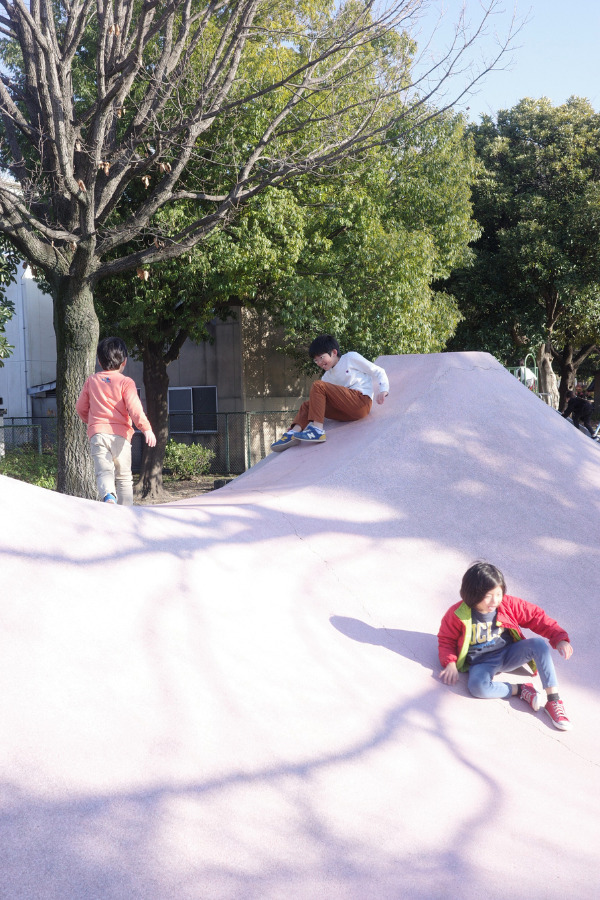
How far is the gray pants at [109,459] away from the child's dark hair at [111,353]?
1.95ft

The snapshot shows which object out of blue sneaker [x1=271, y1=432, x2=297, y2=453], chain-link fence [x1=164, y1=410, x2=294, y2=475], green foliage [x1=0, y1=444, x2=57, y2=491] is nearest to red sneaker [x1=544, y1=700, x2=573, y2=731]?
blue sneaker [x1=271, y1=432, x2=297, y2=453]

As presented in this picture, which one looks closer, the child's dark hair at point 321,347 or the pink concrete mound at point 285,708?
the pink concrete mound at point 285,708

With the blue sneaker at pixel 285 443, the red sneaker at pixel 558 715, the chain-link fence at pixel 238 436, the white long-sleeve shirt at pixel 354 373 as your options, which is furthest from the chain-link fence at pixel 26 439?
the red sneaker at pixel 558 715

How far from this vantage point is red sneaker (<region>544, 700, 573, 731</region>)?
3.71 meters

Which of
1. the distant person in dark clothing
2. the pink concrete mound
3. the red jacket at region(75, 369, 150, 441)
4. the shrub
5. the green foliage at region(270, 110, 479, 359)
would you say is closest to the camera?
the pink concrete mound

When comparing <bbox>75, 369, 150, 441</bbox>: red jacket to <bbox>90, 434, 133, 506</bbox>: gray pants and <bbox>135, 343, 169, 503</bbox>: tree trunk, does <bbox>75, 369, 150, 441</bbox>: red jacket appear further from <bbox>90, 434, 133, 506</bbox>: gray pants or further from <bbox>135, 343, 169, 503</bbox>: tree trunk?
<bbox>135, 343, 169, 503</bbox>: tree trunk

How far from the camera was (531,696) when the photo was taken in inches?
152

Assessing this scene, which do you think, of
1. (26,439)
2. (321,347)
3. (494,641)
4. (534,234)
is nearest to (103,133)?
(321,347)

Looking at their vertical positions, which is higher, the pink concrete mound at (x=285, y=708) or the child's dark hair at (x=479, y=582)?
the child's dark hair at (x=479, y=582)

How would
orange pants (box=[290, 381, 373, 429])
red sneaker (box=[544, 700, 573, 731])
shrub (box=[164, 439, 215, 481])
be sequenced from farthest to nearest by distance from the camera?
shrub (box=[164, 439, 215, 481]) < orange pants (box=[290, 381, 373, 429]) < red sneaker (box=[544, 700, 573, 731])

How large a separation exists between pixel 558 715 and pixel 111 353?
4.28 m

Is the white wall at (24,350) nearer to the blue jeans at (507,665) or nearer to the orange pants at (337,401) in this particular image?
the orange pants at (337,401)

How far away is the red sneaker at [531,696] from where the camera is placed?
384cm

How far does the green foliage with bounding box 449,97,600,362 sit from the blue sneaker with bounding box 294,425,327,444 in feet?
57.6
